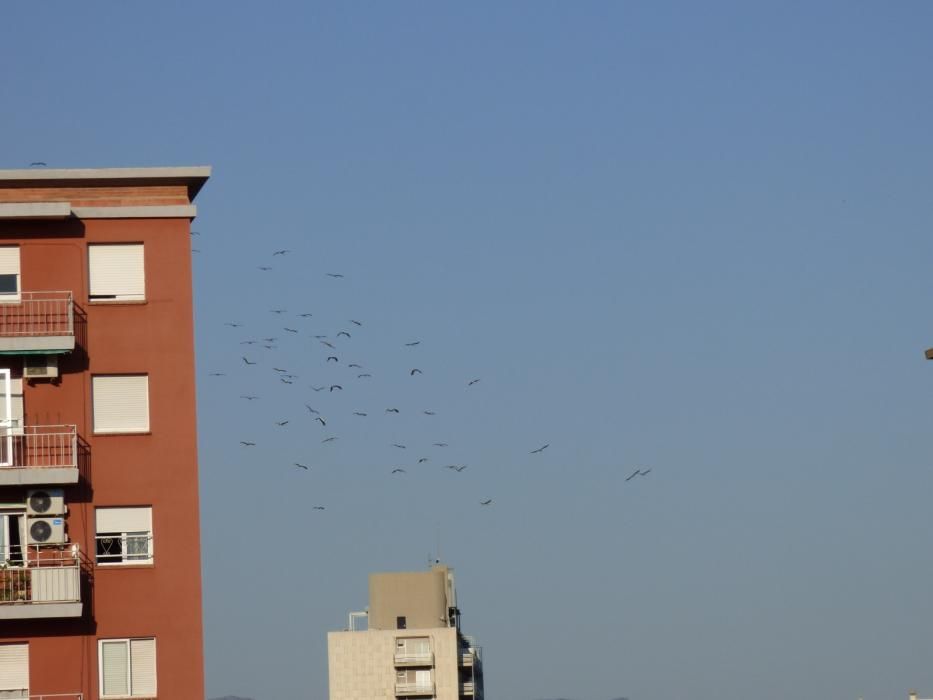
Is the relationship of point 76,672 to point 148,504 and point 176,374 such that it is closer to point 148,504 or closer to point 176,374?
point 148,504

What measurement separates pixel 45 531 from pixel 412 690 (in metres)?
103

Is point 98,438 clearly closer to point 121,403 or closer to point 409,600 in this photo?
point 121,403

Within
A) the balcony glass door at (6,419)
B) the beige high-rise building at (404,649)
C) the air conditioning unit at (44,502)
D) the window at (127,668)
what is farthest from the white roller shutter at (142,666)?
the beige high-rise building at (404,649)

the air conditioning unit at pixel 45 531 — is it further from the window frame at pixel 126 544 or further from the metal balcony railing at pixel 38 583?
the window frame at pixel 126 544

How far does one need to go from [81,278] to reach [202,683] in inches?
412

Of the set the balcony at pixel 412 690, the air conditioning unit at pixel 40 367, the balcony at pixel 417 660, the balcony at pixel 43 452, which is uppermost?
the air conditioning unit at pixel 40 367

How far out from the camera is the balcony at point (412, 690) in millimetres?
145500

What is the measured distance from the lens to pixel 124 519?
152ft

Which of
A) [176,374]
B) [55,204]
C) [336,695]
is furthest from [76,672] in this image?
[336,695]

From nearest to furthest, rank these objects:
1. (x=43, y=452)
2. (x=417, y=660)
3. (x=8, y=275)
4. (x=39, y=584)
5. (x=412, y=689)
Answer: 1. (x=39, y=584)
2. (x=43, y=452)
3. (x=8, y=275)
4. (x=412, y=689)
5. (x=417, y=660)

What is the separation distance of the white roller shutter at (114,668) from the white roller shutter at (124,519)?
2.81 metres

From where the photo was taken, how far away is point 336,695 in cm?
14762

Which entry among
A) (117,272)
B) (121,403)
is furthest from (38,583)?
(117,272)

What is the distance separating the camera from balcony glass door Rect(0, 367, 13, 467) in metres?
45.5
